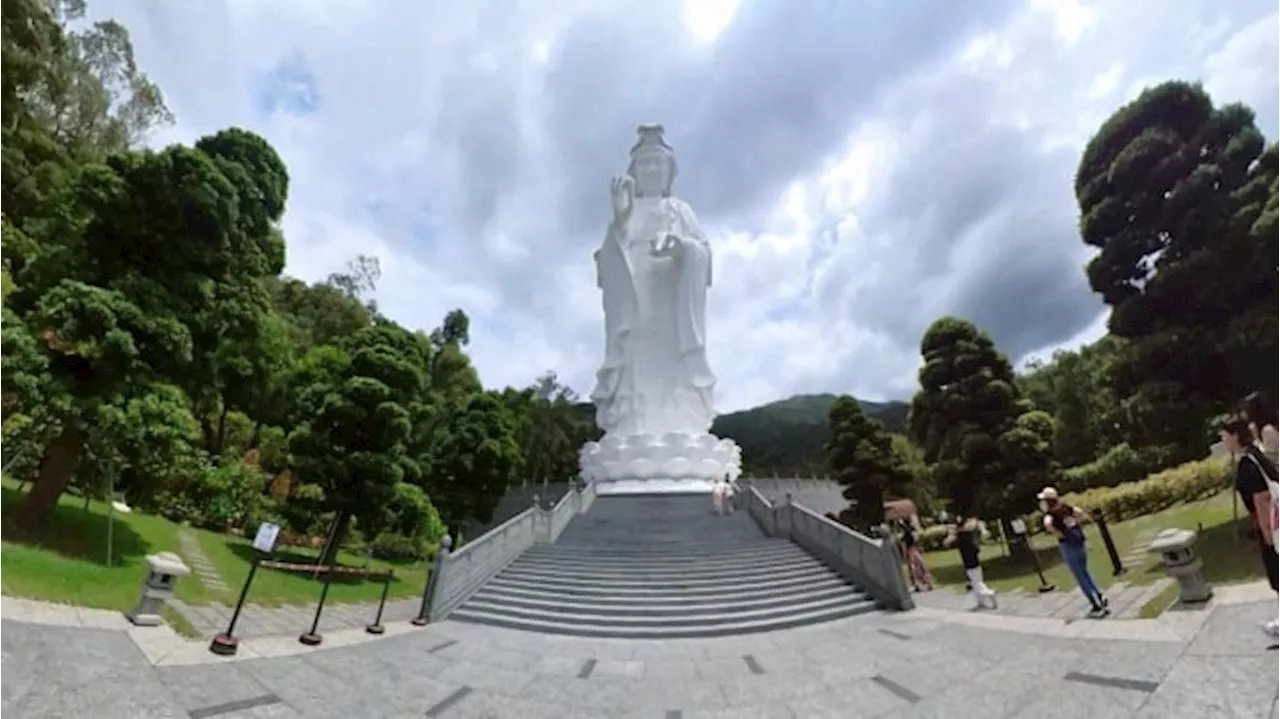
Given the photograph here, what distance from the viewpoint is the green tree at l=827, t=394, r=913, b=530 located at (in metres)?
20.8

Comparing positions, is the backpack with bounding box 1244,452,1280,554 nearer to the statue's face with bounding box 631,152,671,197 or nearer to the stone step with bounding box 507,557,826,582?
the stone step with bounding box 507,557,826,582

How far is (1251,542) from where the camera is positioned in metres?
7.90

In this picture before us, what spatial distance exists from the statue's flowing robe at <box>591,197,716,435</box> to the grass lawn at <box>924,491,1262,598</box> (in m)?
9.12

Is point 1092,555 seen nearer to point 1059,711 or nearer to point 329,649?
point 1059,711

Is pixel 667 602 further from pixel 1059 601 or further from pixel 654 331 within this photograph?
pixel 654 331

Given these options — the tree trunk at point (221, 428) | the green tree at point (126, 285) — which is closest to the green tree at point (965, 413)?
the green tree at point (126, 285)

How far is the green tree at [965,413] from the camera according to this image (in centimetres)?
1325

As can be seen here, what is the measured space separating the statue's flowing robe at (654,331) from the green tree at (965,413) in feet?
28.5

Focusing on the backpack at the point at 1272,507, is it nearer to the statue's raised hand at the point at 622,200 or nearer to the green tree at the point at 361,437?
the green tree at the point at 361,437

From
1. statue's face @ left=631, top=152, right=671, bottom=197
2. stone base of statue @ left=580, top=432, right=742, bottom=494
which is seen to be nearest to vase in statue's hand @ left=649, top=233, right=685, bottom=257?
statue's face @ left=631, top=152, right=671, bottom=197

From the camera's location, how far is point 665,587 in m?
10.8

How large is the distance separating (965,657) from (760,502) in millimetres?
9030

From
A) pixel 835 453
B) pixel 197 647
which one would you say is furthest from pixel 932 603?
pixel 835 453

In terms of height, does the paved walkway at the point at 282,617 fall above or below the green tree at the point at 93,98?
below
